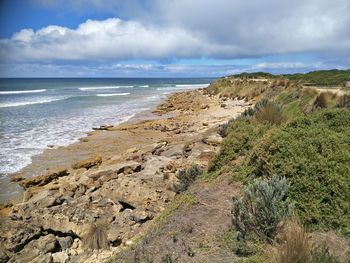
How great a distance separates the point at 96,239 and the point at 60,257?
0.70m

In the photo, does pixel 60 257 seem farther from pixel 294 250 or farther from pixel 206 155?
pixel 206 155

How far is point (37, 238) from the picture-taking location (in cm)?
726

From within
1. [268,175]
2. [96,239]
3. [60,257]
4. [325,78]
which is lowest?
[60,257]

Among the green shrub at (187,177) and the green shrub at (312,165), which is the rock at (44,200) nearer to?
the green shrub at (187,177)

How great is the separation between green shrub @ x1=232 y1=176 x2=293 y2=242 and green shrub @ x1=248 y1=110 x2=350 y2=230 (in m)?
0.34

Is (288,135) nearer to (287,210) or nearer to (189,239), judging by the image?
(287,210)

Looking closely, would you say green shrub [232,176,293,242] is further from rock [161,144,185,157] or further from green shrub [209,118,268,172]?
rock [161,144,185,157]

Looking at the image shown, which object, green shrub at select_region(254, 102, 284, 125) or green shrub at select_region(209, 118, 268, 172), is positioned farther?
green shrub at select_region(254, 102, 284, 125)

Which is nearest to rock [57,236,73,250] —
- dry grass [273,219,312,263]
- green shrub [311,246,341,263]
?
dry grass [273,219,312,263]

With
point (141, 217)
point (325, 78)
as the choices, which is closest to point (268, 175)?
point (141, 217)

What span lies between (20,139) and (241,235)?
16992mm

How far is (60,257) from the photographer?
21.6ft

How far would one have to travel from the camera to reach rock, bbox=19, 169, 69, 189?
1164 cm

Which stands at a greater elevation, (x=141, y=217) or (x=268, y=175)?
(x=268, y=175)
